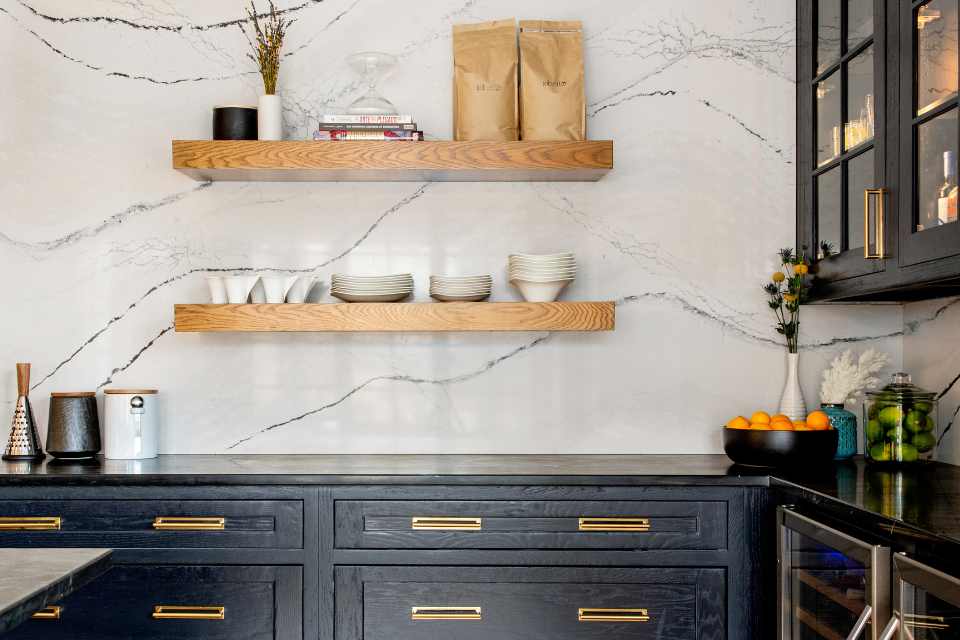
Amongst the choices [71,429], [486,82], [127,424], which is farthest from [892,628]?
[71,429]

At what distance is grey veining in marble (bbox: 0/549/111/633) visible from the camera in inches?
45.9

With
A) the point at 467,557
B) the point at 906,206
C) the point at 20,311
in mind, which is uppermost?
the point at 906,206

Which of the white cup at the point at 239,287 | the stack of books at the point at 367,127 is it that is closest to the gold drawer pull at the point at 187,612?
the white cup at the point at 239,287

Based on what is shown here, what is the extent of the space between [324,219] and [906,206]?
1657 millimetres

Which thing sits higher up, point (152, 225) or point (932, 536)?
point (152, 225)

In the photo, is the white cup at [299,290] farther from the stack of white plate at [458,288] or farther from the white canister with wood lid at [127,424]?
the white canister with wood lid at [127,424]

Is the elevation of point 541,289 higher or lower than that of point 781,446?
higher

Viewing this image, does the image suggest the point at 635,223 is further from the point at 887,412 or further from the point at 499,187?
the point at 887,412

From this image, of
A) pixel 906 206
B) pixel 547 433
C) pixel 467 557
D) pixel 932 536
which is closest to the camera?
pixel 932 536

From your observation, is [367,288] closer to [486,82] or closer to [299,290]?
[299,290]

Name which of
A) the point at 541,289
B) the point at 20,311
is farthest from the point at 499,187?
the point at 20,311

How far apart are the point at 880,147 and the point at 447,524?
4.55 feet

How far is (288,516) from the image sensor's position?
234cm

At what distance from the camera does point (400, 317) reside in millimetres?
2656
